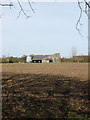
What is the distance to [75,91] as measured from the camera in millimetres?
6773

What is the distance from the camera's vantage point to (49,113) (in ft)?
14.7

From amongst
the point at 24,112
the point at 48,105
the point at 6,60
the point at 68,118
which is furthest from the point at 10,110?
the point at 6,60

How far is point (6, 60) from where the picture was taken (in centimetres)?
5178

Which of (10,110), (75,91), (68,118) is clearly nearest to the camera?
(68,118)

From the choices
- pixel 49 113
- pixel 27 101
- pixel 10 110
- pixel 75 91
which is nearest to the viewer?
pixel 49 113

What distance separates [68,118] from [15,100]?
7.45 ft

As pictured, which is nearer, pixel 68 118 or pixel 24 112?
pixel 68 118

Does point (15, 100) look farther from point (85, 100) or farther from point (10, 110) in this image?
point (85, 100)

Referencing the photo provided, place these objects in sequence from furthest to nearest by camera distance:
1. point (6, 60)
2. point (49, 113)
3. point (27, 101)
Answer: point (6, 60)
point (27, 101)
point (49, 113)

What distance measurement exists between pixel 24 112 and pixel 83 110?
1.79m

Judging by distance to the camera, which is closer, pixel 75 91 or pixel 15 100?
pixel 15 100

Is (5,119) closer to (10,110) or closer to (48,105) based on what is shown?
(10,110)

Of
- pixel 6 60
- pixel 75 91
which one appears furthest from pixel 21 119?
pixel 6 60

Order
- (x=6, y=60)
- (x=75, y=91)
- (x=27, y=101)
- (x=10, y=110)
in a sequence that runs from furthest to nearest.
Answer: (x=6, y=60)
(x=75, y=91)
(x=27, y=101)
(x=10, y=110)
